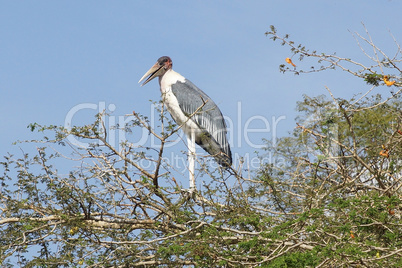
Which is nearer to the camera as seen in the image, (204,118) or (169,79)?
(204,118)

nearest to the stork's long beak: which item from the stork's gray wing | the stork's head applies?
the stork's head

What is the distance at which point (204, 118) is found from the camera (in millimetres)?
9023

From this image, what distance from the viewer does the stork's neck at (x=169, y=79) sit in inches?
373

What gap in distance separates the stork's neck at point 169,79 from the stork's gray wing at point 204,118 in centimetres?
9

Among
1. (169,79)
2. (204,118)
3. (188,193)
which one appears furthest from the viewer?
(169,79)

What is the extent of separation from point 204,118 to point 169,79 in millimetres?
913

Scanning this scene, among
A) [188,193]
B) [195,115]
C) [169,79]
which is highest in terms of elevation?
[169,79]

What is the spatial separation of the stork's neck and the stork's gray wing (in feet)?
0.30

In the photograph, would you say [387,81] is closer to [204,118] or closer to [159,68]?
[204,118]

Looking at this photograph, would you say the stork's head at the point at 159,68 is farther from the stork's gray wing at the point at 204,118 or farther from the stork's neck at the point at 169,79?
the stork's gray wing at the point at 204,118

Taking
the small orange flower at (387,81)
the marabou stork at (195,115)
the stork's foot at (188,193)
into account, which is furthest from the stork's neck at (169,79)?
the small orange flower at (387,81)

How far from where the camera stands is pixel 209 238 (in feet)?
18.1

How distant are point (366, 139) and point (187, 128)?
2263 mm

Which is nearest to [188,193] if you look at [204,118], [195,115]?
Result: [195,115]
